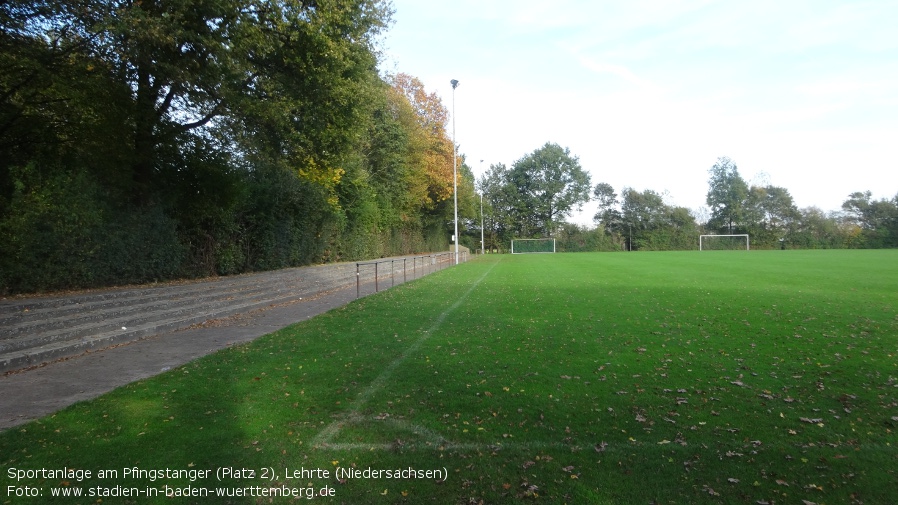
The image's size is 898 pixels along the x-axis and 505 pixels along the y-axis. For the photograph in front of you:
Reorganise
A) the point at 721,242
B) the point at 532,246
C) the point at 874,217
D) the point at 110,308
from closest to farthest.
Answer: the point at 110,308
the point at 874,217
the point at 532,246
the point at 721,242

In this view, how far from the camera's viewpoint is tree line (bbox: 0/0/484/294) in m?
11.2

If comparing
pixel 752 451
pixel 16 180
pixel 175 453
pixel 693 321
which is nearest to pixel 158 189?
pixel 16 180

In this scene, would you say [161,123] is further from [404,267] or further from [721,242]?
[721,242]

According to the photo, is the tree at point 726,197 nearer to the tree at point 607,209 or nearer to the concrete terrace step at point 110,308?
the tree at point 607,209

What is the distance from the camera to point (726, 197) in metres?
82.6

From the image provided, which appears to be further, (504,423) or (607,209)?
(607,209)

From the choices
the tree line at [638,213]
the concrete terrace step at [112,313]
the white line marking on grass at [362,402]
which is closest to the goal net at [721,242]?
the tree line at [638,213]

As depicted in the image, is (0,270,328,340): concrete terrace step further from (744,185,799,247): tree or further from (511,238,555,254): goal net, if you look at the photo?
(744,185,799,247): tree

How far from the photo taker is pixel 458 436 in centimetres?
468

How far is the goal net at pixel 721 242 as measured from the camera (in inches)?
2987

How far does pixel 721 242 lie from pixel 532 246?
27695 mm

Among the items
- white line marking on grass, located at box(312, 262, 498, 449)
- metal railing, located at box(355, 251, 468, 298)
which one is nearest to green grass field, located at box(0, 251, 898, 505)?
white line marking on grass, located at box(312, 262, 498, 449)

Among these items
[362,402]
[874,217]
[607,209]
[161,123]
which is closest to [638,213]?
[607,209]

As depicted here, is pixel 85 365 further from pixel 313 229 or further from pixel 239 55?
pixel 313 229
